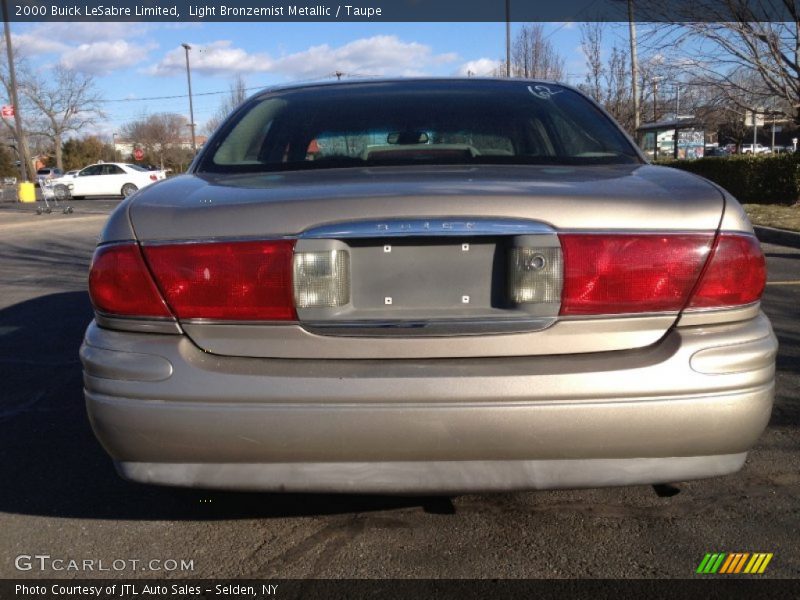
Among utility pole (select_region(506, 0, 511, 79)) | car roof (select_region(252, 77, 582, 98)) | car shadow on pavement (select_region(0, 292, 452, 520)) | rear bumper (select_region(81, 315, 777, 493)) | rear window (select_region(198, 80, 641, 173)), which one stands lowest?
car shadow on pavement (select_region(0, 292, 452, 520))

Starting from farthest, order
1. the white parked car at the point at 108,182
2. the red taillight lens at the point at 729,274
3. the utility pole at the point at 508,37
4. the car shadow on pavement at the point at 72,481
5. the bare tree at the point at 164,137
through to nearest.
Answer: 1. the bare tree at the point at 164,137
2. the white parked car at the point at 108,182
3. the utility pole at the point at 508,37
4. the car shadow on pavement at the point at 72,481
5. the red taillight lens at the point at 729,274

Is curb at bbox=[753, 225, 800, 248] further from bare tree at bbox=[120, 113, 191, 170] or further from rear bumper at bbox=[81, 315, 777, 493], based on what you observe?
bare tree at bbox=[120, 113, 191, 170]

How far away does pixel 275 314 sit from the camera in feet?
7.00

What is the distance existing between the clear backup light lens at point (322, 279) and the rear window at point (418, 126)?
786 mm

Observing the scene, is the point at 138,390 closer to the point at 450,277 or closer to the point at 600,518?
the point at 450,277

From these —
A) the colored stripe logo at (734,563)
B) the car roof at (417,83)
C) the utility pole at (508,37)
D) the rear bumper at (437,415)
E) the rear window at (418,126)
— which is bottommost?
the colored stripe logo at (734,563)

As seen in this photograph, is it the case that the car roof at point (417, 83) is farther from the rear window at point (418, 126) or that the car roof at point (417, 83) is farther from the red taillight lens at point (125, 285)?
the red taillight lens at point (125, 285)

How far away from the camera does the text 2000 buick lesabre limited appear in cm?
205

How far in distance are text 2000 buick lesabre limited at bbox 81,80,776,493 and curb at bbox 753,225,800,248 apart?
10.0 meters

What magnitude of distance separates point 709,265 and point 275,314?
1.23m

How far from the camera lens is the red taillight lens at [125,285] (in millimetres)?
2168

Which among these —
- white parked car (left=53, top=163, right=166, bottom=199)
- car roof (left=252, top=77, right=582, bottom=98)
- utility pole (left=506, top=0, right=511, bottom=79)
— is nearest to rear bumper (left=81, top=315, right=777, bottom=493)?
car roof (left=252, top=77, right=582, bottom=98)

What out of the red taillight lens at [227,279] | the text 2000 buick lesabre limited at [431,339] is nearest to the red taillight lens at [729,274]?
the text 2000 buick lesabre limited at [431,339]

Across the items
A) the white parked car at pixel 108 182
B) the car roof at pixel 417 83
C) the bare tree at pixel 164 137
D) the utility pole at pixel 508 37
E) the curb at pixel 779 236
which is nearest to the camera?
the car roof at pixel 417 83
